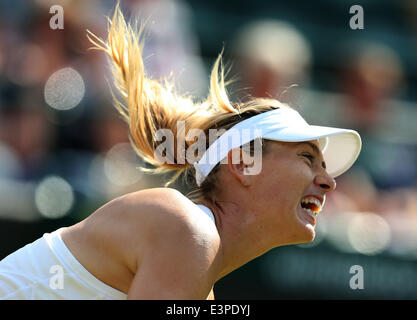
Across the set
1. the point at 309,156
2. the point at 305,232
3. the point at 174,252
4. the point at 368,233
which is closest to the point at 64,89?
the point at 368,233

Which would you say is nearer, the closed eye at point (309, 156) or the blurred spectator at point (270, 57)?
the closed eye at point (309, 156)

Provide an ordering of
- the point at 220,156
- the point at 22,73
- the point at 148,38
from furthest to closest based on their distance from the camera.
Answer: the point at 148,38 → the point at 22,73 → the point at 220,156

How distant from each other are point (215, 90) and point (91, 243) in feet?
2.52

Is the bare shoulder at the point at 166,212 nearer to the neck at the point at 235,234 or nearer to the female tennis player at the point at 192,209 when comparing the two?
the female tennis player at the point at 192,209

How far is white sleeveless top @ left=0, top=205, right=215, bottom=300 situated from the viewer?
Result: 7.22 ft

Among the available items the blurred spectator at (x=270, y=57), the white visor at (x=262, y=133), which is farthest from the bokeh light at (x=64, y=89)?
the white visor at (x=262, y=133)

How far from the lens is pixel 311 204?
2611 mm

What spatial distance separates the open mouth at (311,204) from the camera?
2.57 m

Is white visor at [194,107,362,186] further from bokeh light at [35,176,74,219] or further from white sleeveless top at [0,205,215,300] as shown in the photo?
bokeh light at [35,176,74,219]

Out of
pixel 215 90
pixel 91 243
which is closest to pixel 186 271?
pixel 91 243

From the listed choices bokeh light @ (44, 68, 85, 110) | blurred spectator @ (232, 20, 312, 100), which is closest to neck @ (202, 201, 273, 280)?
bokeh light @ (44, 68, 85, 110)

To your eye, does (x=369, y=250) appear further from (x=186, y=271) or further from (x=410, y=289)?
(x=186, y=271)

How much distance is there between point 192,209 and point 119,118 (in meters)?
2.73

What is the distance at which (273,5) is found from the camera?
22.7 feet
